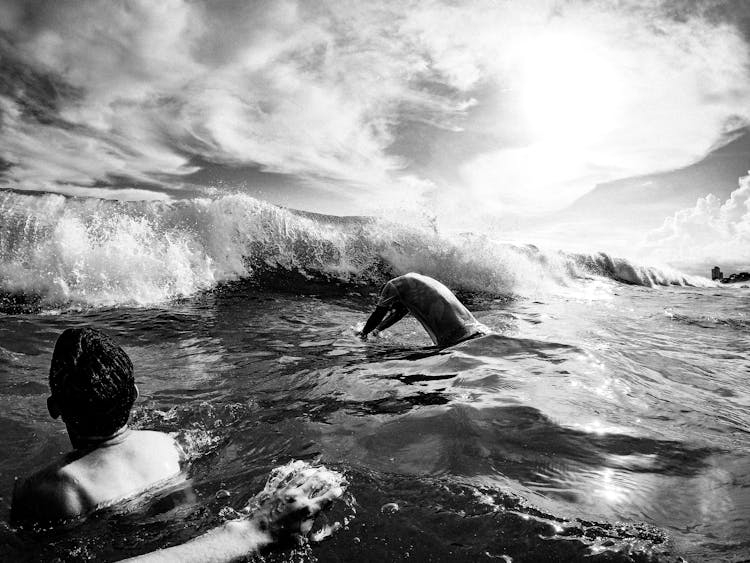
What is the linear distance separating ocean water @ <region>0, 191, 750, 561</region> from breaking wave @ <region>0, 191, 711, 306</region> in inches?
5.9

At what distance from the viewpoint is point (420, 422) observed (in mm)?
2455

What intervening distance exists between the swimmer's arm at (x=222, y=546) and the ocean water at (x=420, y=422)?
75 mm

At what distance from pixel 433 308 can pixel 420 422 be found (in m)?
2.28

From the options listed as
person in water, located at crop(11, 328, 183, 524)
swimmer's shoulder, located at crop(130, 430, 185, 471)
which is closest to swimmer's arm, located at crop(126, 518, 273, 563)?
person in water, located at crop(11, 328, 183, 524)

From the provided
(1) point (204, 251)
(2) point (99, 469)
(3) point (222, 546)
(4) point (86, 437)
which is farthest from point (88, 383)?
(1) point (204, 251)

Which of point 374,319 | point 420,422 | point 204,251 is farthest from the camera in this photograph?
point 204,251

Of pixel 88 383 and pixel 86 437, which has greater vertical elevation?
pixel 88 383

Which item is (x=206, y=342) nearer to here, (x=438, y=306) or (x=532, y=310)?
(x=438, y=306)

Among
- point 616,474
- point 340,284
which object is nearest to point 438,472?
point 616,474

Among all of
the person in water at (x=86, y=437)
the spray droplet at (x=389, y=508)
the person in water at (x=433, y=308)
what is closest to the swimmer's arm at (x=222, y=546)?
the spray droplet at (x=389, y=508)

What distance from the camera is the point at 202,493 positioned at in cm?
191

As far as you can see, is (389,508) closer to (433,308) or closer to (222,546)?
(222,546)

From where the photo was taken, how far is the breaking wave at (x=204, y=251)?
8227 mm

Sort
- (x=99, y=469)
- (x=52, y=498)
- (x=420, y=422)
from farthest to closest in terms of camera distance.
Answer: (x=420, y=422), (x=99, y=469), (x=52, y=498)
